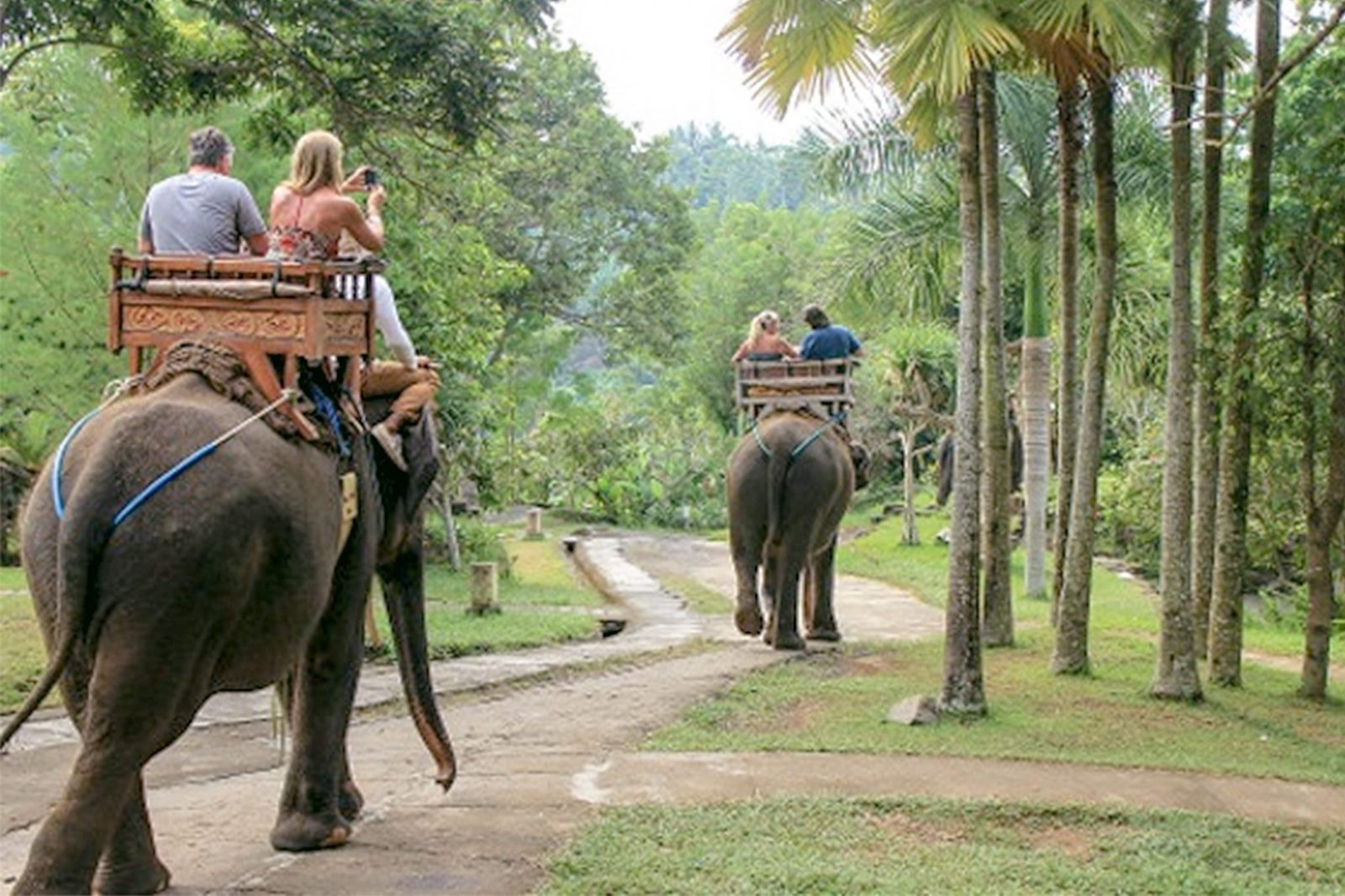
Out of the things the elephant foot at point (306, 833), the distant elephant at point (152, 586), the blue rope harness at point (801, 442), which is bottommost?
the elephant foot at point (306, 833)

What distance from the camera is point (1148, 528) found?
25.8 metres

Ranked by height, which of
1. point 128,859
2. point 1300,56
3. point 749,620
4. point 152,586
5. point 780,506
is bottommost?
point 128,859

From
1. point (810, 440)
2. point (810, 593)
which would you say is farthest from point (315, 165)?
point (810, 593)

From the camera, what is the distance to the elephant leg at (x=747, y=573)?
45.7 feet

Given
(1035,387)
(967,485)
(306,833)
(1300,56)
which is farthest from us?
(1035,387)

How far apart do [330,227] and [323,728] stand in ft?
6.70

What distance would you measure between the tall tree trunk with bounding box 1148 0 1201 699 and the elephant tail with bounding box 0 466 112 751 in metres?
9.24

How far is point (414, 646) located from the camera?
7.12 m

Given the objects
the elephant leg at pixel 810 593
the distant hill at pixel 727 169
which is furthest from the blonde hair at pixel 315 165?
the distant hill at pixel 727 169

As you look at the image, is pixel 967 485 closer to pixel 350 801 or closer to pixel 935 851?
pixel 935 851

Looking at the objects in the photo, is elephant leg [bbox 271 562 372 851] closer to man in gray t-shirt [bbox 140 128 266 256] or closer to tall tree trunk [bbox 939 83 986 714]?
man in gray t-shirt [bbox 140 128 266 256]

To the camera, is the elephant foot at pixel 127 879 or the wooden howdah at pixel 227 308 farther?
the wooden howdah at pixel 227 308

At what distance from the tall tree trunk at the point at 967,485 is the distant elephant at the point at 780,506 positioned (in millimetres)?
3074

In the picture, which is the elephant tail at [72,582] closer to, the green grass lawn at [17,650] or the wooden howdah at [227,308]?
the wooden howdah at [227,308]
